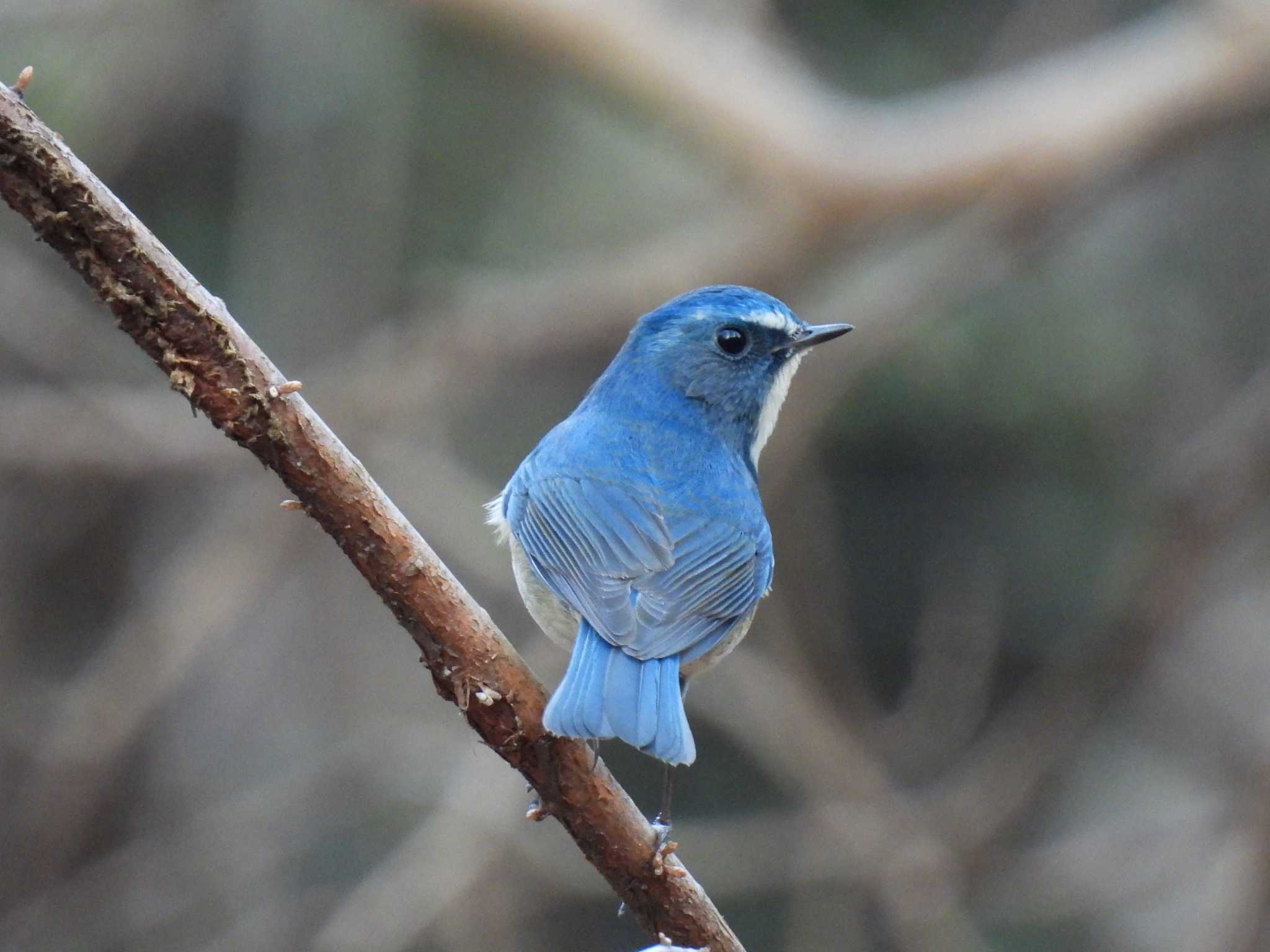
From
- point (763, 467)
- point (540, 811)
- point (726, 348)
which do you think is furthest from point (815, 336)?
point (763, 467)

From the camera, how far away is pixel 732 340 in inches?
146

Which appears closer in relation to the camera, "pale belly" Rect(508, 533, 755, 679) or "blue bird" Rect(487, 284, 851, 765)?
"blue bird" Rect(487, 284, 851, 765)

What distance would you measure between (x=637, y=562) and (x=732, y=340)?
86cm

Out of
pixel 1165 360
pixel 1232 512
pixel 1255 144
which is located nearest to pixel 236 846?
pixel 1232 512

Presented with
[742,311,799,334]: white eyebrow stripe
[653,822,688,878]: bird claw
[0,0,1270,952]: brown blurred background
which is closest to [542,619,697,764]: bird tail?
[653,822,688,878]: bird claw

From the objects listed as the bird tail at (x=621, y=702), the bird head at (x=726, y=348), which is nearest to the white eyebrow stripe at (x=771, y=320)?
the bird head at (x=726, y=348)

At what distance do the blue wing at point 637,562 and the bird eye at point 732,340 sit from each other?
1.64 feet

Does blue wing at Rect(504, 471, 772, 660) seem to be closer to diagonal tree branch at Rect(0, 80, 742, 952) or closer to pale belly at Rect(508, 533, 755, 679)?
pale belly at Rect(508, 533, 755, 679)

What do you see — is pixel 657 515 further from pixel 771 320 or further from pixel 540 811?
pixel 540 811

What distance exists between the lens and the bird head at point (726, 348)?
371cm

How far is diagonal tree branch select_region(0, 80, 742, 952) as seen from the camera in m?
2.12

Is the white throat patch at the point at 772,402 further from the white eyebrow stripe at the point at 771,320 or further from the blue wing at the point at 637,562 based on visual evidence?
the blue wing at the point at 637,562

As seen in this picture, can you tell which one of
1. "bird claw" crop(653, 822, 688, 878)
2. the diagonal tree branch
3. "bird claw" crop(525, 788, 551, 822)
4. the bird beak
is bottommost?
"bird claw" crop(653, 822, 688, 878)

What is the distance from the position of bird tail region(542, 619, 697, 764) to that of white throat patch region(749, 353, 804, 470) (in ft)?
3.67
